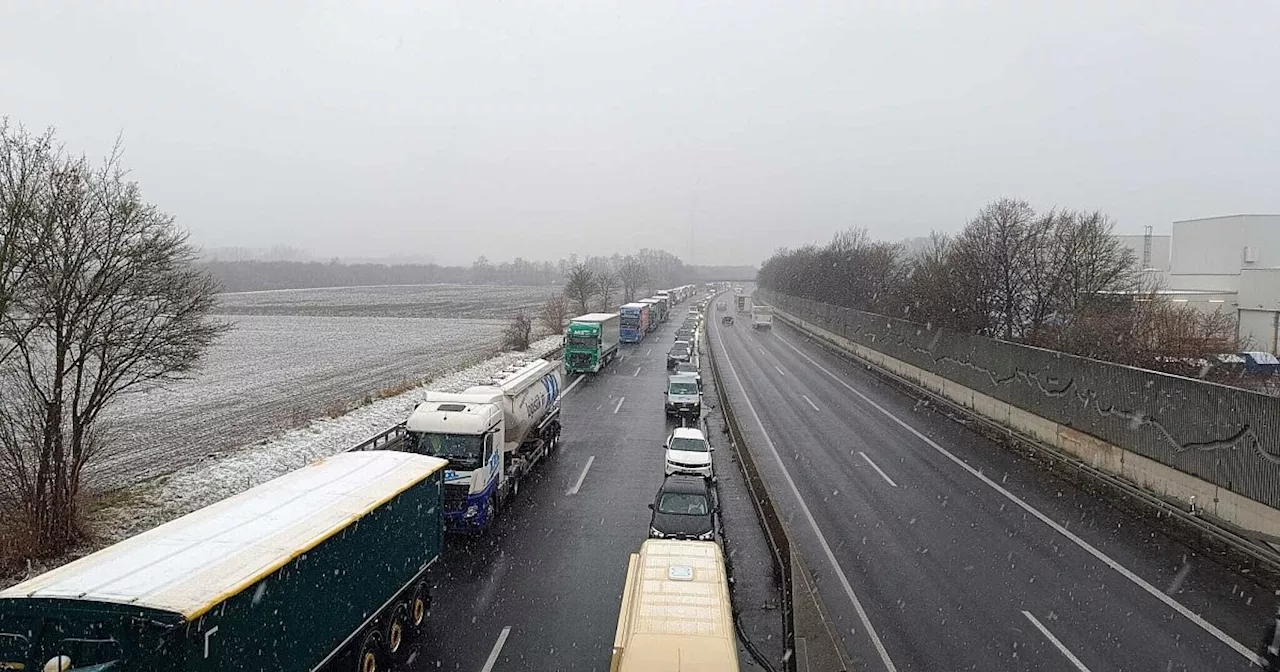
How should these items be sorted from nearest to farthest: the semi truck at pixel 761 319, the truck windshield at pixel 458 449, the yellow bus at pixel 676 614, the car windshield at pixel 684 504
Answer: the yellow bus at pixel 676 614
the car windshield at pixel 684 504
the truck windshield at pixel 458 449
the semi truck at pixel 761 319

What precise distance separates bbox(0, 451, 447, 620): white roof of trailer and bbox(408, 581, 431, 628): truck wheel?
1996mm

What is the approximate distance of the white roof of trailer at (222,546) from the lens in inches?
273

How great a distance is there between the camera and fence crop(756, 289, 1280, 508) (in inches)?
601

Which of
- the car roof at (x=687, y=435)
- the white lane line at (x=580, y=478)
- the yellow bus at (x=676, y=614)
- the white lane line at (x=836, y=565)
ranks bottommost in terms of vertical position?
the white lane line at (x=580, y=478)

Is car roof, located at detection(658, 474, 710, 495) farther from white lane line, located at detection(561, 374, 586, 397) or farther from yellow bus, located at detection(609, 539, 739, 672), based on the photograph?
white lane line, located at detection(561, 374, 586, 397)

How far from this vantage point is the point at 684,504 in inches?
616

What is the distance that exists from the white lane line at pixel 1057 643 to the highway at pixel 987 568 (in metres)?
0.03

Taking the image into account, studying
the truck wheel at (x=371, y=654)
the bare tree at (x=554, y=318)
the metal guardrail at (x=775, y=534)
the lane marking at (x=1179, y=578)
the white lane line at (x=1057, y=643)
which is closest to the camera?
the truck wheel at (x=371, y=654)

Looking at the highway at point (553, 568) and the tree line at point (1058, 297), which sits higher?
the tree line at point (1058, 297)

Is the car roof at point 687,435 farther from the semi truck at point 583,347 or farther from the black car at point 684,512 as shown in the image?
the semi truck at point 583,347

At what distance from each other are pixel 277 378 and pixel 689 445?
32.0 meters

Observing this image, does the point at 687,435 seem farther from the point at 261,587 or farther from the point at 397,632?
the point at 261,587

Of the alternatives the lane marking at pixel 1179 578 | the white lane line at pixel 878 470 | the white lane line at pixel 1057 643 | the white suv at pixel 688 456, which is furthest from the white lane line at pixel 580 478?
the lane marking at pixel 1179 578

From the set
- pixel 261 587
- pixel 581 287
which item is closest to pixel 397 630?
pixel 261 587
